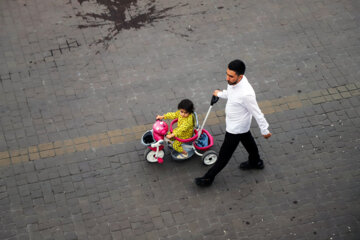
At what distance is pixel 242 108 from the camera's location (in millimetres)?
6637

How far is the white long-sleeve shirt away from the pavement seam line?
177 cm

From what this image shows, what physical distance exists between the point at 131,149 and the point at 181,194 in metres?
1.29

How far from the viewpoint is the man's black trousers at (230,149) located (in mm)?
7039

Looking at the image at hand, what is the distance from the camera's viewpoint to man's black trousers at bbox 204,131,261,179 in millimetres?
7039

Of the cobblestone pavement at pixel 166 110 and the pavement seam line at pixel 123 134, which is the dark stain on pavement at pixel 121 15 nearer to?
the cobblestone pavement at pixel 166 110

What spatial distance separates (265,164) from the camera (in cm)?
803

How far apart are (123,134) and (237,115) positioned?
8.28 ft

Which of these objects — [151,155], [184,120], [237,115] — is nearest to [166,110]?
[151,155]

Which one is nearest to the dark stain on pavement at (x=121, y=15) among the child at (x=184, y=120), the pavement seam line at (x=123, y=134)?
the pavement seam line at (x=123, y=134)

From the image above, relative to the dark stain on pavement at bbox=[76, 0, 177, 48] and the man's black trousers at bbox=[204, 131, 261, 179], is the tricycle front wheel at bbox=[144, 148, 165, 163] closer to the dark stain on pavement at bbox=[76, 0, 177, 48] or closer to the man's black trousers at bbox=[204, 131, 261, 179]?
the man's black trousers at bbox=[204, 131, 261, 179]

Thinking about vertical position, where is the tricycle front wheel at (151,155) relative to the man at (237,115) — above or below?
below

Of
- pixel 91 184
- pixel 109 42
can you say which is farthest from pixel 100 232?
pixel 109 42

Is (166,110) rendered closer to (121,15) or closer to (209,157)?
(209,157)

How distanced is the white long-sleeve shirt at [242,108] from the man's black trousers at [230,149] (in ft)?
0.52
